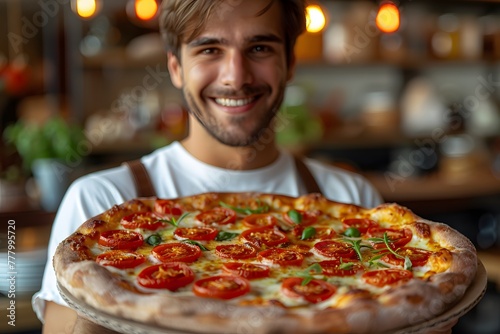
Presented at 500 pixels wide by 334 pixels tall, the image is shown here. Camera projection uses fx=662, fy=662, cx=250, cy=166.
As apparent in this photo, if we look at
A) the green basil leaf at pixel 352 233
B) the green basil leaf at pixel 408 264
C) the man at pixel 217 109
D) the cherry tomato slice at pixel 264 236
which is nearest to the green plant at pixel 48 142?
the man at pixel 217 109

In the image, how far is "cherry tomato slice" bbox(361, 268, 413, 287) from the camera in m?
1.33

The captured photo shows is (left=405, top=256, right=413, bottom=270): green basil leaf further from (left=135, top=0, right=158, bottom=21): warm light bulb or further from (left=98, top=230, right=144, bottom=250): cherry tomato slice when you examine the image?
(left=135, top=0, right=158, bottom=21): warm light bulb

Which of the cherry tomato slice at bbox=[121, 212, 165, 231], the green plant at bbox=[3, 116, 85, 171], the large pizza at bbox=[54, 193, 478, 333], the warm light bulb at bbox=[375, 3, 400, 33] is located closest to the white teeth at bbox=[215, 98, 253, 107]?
the large pizza at bbox=[54, 193, 478, 333]

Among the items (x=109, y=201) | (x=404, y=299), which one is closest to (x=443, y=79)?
(x=109, y=201)

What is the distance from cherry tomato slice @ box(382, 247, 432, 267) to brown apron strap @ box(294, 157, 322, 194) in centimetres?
63

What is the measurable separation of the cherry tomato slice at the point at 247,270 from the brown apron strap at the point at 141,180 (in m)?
0.64

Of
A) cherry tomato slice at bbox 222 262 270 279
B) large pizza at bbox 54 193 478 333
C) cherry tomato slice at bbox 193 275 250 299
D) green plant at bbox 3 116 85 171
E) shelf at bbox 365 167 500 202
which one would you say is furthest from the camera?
shelf at bbox 365 167 500 202

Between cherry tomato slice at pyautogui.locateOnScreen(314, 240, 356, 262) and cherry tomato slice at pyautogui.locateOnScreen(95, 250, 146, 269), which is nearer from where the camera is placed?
cherry tomato slice at pyautogui.locateOnScreen(95, 250, 146, 269)

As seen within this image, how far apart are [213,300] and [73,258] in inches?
15.5

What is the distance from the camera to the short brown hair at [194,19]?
192cm

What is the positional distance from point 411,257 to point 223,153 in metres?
0.79

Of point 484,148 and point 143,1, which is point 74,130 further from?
point 484,148

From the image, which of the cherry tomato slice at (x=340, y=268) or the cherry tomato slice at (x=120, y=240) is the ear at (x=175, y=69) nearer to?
the cherry tomato slice at (x=120, y=240)

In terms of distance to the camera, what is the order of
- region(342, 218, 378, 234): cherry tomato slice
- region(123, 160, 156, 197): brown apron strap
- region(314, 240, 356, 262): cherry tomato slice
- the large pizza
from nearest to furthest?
the large pizza, region(314, 240, 356, 262): cherry tomato slice, region(342, 218, 378, 234): cherry tomato slice, region(123, 160, 156, 197): brown apron strap
